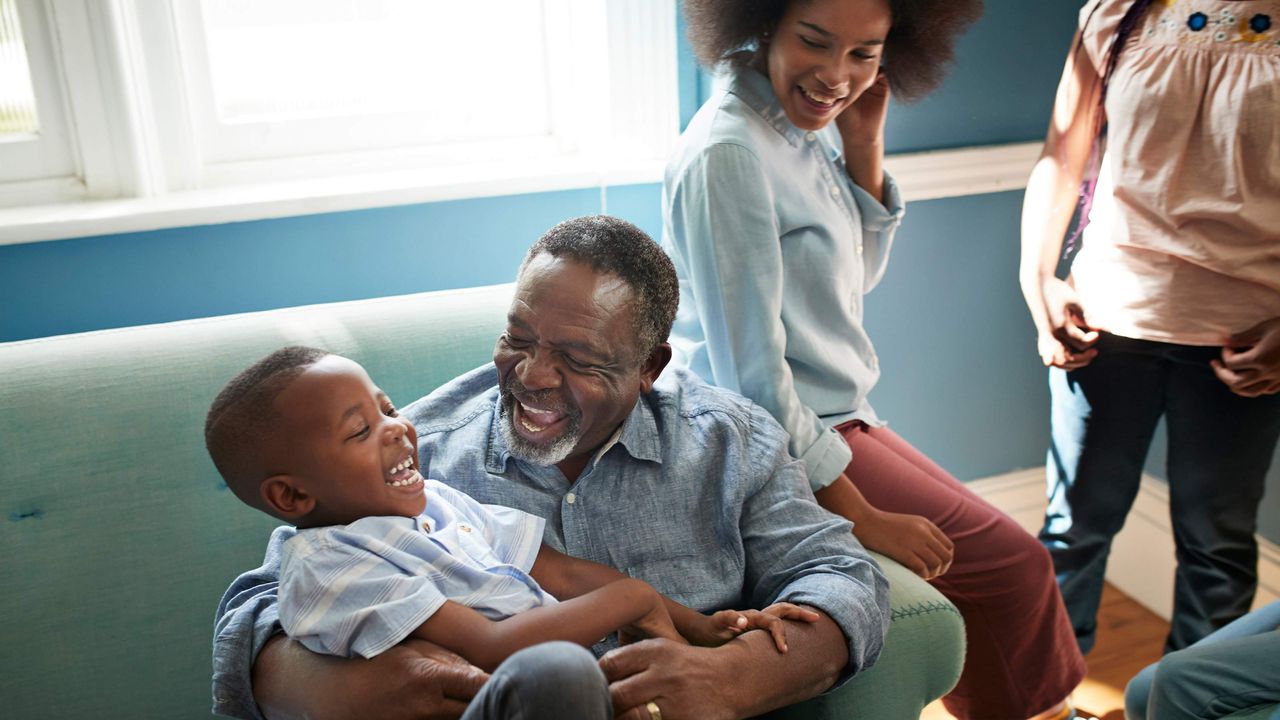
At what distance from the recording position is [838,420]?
177cm

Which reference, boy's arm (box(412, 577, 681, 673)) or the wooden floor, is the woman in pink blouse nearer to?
the wooden floor

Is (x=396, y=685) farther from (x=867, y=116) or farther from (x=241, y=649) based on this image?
(x=867, y=116)

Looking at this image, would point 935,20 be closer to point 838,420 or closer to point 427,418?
point 838,420

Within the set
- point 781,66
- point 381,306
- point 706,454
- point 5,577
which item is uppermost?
point 781,66

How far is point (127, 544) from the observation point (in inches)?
60.4

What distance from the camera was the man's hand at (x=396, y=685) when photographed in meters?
1.17

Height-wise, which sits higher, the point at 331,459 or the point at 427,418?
the point at 331,459

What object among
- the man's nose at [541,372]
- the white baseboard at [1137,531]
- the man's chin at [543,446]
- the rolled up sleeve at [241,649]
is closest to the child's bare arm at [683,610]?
the man's chin at [543,446]

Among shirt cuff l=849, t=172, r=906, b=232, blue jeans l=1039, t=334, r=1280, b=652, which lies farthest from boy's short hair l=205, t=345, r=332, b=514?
blue jeans l=1039, t=334, r=1280, b=652

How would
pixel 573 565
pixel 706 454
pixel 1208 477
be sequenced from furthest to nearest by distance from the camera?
pixel 1208 477 < pixel 706 454 < pixel 573 565

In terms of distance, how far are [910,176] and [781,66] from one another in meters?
0.79

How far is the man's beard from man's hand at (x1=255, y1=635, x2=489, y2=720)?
309 millimetres

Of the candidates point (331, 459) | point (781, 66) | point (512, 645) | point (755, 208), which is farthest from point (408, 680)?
point (781, 66)

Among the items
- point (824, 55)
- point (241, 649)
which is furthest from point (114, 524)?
point (824, 55)
